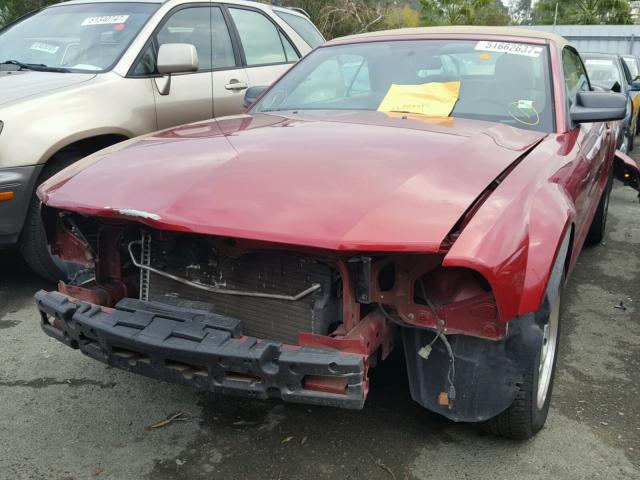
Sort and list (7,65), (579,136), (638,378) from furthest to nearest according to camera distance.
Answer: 1. (7,65)
2. (579,136)
3. (638,378)

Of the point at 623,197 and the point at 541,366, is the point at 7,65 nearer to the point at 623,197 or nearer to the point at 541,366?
the point at 541,366

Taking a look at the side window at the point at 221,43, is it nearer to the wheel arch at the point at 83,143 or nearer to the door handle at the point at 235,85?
the door handle at the point at 235,85

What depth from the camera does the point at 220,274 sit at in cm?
249

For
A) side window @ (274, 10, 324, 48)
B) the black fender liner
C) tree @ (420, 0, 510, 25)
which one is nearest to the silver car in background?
side window @ (274, 10, 324, 48)

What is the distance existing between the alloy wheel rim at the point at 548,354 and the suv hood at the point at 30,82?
3.15 m

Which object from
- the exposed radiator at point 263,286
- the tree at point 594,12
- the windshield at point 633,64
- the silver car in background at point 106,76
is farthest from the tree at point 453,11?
the exposed radiator at point 263,286

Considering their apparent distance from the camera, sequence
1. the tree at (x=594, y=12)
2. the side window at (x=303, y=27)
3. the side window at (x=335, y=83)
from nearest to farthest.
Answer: the side window at (x=335, y=83) < the side window at (x=303, y=27) < the tree at (x=594, y=12)

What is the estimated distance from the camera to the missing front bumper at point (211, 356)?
81.7 inches

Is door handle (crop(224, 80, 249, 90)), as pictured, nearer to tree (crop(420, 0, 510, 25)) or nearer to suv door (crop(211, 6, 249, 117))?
suv door (crop(211, 6, 249, 117))

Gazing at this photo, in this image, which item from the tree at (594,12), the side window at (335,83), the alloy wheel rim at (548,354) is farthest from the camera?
the tree at (594,12)

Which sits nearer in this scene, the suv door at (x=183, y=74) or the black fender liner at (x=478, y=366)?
the black fender liner at (x=478, y=366)

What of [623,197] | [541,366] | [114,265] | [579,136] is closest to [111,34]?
[114,265]

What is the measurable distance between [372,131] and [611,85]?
4.90 meters

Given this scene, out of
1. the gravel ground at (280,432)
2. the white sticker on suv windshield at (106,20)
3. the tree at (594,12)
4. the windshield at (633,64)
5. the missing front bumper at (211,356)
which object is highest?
the white sticker on suv windshield at (106,20)
